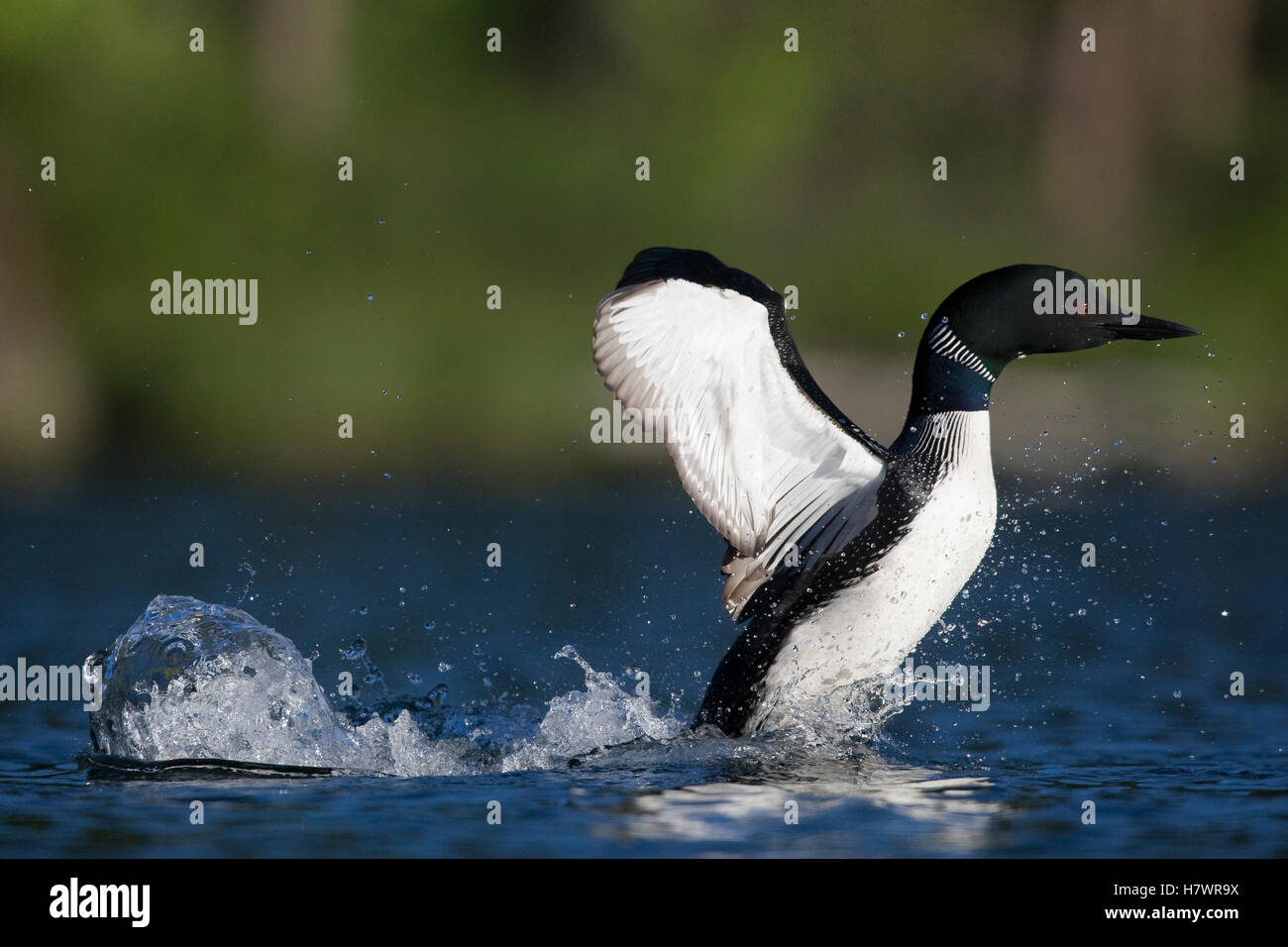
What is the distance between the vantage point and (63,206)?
21500 mm

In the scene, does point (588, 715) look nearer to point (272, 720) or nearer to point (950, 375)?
point (272, 720)

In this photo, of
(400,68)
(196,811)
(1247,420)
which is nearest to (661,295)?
(196,811)

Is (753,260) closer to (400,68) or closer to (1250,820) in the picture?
(400,68)

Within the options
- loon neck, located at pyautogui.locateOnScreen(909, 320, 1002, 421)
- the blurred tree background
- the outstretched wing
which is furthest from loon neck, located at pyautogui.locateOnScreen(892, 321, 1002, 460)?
the blurred tree background

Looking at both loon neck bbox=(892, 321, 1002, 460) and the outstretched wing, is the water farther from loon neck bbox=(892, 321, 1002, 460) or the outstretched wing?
Result: loon neck bbox=(892, 321, 1002, 460)

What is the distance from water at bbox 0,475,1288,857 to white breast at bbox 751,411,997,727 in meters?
0.30

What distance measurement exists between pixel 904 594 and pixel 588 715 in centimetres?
146

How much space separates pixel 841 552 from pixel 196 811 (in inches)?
105

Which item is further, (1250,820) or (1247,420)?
(1247,420)

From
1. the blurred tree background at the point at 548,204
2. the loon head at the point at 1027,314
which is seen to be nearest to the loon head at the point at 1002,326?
the loon head at the point at 1027,314

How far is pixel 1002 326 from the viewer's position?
292 inches

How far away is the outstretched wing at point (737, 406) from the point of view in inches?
265

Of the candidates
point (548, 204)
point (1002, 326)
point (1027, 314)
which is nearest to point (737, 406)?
point (1002, 326)

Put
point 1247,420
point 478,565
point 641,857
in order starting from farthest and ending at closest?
point 1247,420, point 478,565, point 641,857
